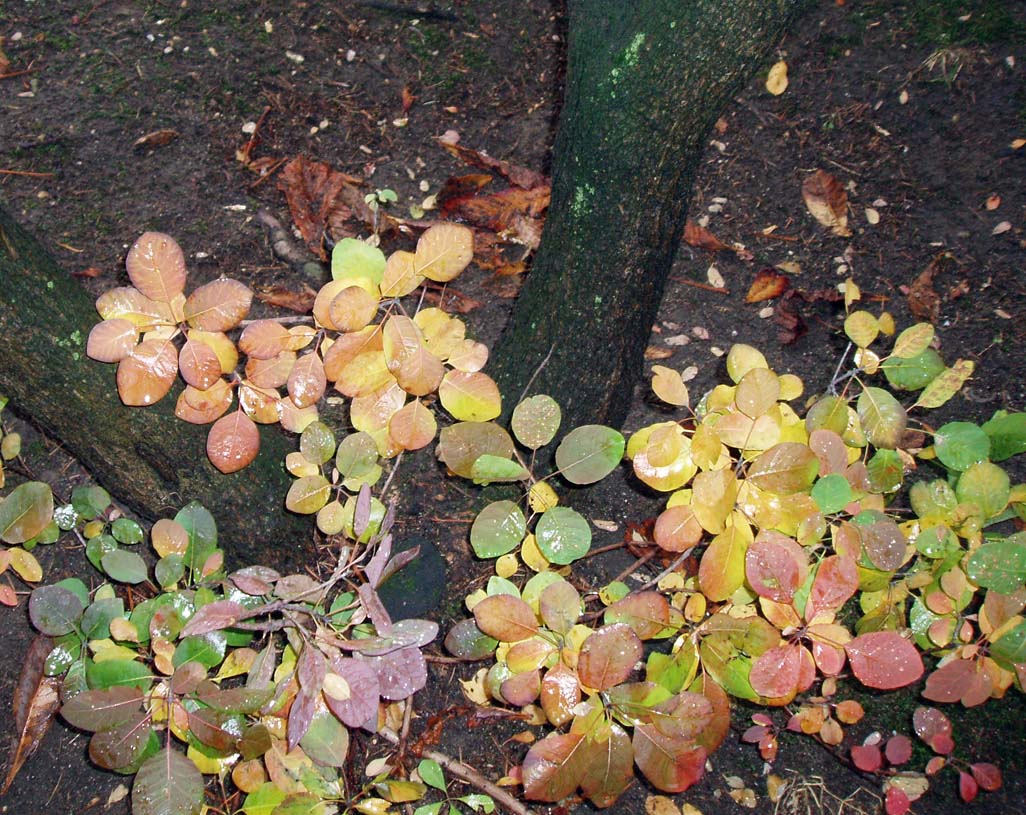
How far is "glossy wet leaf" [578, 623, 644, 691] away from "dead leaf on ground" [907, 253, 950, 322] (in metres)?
1.16

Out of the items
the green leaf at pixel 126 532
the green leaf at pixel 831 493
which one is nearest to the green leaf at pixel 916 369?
the green leaf at pixel 831 493

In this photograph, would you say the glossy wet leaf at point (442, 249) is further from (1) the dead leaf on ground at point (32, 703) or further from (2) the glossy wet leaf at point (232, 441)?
(1) the dead leaf on ground at point (32, 703)

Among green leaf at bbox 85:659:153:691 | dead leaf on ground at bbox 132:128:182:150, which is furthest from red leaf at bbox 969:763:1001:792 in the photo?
dead leaf on ground at bbox 132:128:182:150

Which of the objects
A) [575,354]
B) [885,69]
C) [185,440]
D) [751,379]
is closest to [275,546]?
[185,440]

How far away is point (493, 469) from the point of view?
1.34 metres

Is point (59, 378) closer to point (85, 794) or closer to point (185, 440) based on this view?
point (185, 440)

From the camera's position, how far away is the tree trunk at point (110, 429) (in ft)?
4.21

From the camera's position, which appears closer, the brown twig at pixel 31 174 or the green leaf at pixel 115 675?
the green leaf at pixel 115 675

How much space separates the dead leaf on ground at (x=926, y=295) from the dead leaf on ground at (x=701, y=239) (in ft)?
1.50

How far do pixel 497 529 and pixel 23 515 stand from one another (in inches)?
33.4

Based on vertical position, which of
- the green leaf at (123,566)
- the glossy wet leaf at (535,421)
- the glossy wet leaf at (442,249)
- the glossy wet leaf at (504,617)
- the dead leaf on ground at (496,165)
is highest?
the glossy wet leaf at (442,249)

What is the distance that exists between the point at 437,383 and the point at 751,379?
530 millimetres

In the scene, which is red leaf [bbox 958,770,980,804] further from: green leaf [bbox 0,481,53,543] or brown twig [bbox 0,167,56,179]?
brown twig [bbox 0,167,56,179]

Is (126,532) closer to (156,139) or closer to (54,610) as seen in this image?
(54,610)
